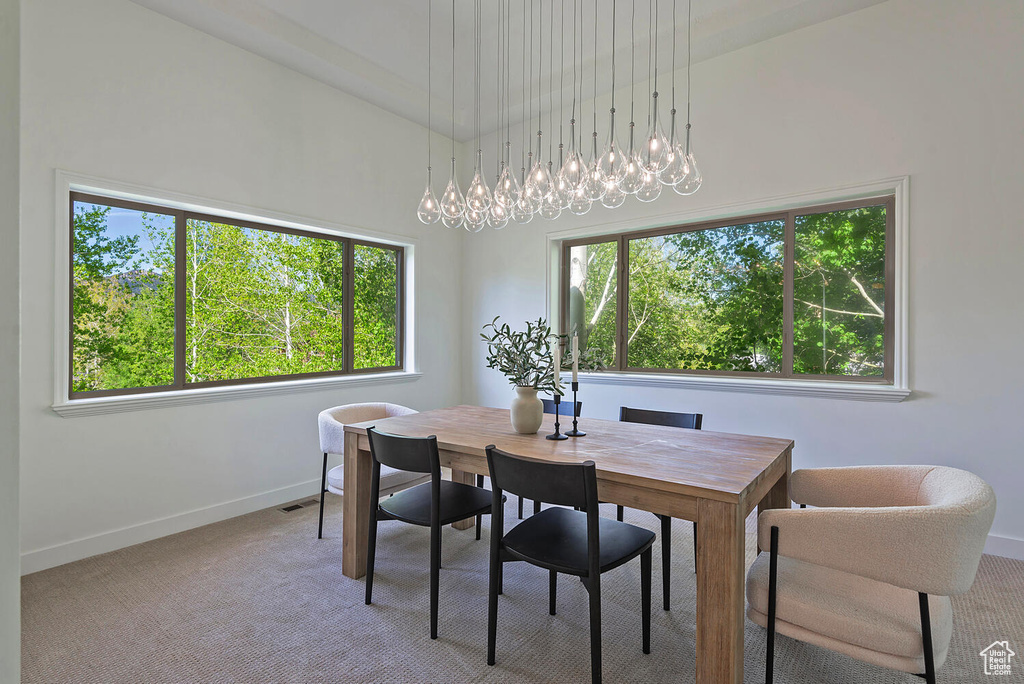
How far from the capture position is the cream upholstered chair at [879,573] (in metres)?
1.29

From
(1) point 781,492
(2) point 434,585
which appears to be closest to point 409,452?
(2) point 434,585

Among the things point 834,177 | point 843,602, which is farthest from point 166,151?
point 834,177

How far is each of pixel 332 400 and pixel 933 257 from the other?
4126 mm

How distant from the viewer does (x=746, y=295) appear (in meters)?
3.63

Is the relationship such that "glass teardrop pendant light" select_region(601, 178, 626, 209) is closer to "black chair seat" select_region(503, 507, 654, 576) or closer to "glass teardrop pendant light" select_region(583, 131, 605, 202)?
"glass teardrop pendant light" select_region(583, 131, 605, 202)

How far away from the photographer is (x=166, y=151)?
301 cm

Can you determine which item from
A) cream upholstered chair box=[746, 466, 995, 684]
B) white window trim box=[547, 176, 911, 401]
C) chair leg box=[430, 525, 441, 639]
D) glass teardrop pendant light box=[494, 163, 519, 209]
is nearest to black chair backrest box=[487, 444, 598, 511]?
chair leg box=[430, 525, 441, 639]

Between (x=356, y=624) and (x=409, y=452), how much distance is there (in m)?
0.76

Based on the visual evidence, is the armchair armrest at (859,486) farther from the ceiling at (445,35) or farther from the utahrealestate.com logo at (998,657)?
the ceiling at (445,35)

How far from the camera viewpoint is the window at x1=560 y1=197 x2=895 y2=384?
321 centimetres

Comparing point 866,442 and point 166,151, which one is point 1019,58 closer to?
point 866,442

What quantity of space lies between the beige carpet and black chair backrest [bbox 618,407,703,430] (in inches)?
28.1

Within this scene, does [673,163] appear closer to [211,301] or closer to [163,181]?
[163,181]

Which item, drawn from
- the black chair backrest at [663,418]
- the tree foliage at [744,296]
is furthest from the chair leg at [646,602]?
the tree foliage at [744,296]
